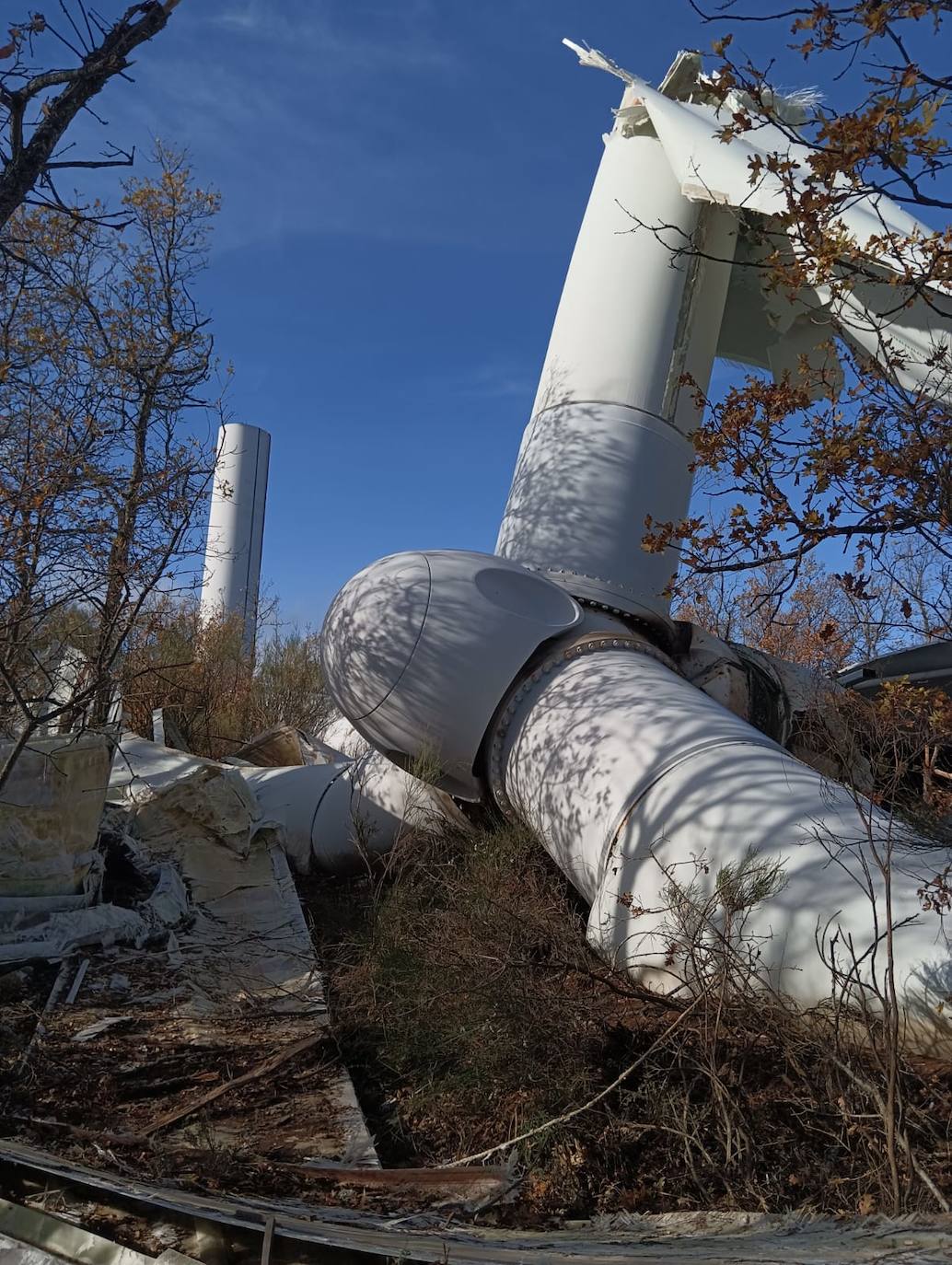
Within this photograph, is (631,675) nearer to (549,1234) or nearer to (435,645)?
(435,645)

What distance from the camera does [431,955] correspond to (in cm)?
362

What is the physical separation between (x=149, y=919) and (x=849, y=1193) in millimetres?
3346

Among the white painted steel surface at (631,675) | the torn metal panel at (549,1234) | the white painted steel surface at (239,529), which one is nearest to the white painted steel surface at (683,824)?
the white painted steel surface at (631,675)

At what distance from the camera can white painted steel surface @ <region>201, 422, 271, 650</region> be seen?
15.0m

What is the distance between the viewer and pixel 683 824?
3633 millimetres

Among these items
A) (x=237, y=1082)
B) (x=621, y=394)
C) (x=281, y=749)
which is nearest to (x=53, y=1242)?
(x=237, y=1082)

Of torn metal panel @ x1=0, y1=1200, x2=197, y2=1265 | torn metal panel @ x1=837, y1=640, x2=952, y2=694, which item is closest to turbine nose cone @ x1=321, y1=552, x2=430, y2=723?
torn metal panel @ x1=837, y1=640, x2=952, y2=694

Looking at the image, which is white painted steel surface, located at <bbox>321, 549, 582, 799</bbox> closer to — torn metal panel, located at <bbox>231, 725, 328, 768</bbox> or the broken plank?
the broken plank

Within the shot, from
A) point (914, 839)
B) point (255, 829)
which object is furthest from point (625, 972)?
point (255, 829)

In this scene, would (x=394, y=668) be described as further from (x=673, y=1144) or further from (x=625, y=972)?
(x=673, y=1144)

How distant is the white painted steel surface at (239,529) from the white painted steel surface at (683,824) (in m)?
10.2

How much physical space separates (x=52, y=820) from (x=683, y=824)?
9.02 ft

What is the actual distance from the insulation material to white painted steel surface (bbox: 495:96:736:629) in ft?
8.58

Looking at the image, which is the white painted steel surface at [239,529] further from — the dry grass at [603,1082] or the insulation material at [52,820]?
the dry grass at [603,1082]
